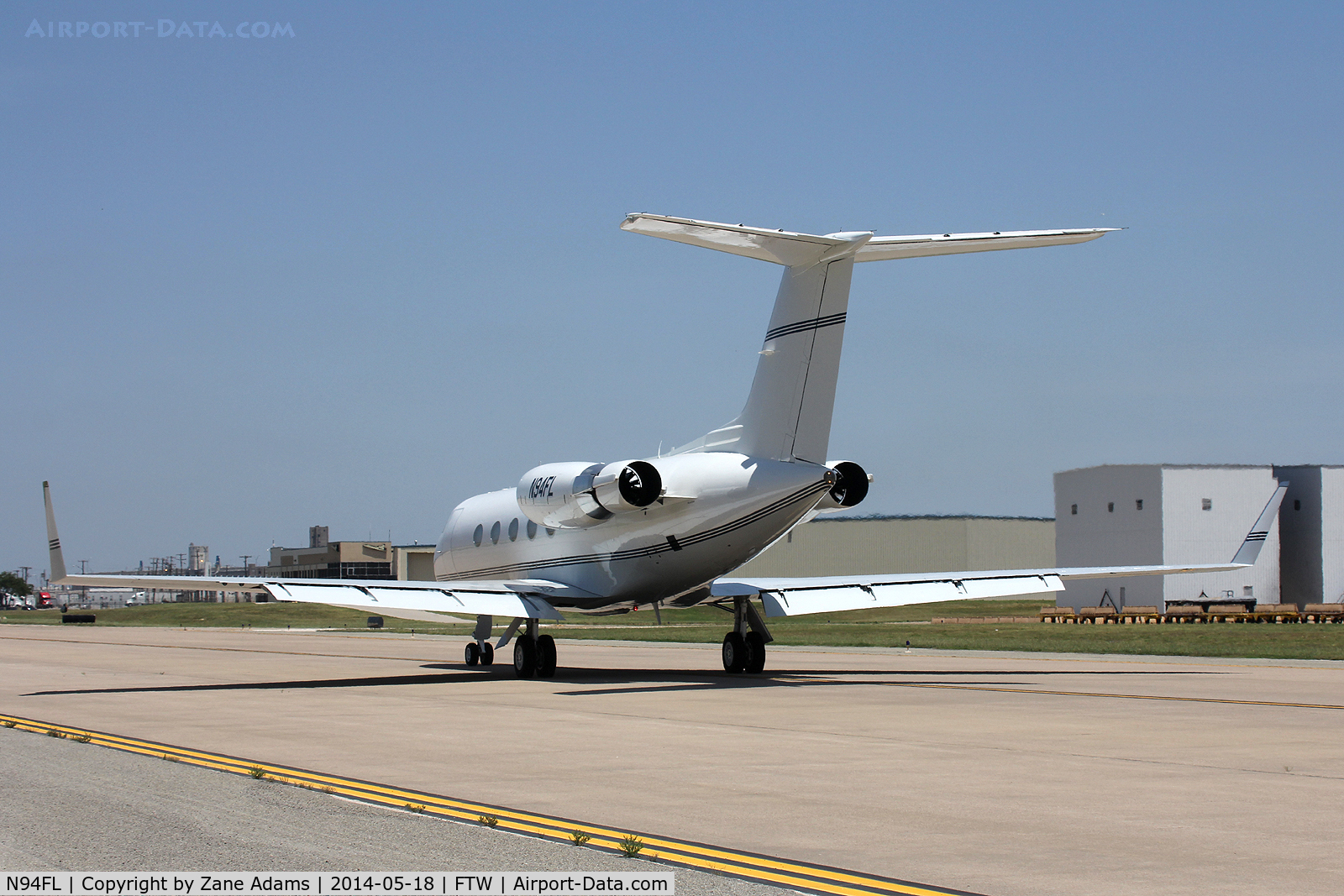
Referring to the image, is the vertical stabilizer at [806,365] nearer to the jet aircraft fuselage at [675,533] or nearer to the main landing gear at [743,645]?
the jet aircraft fuselage at [675,533]

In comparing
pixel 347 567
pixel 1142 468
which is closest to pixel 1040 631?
pixel 1142 468

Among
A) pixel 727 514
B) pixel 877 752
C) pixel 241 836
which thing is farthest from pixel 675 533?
pixel 241 836

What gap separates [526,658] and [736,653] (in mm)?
3895

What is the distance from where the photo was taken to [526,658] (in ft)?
77.5

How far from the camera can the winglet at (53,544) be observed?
2216 centimetres

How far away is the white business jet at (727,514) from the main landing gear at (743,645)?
0.08 feet

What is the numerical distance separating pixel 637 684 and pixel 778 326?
6520 millimetres

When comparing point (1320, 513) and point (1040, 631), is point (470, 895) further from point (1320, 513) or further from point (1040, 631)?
point (1320, 513)

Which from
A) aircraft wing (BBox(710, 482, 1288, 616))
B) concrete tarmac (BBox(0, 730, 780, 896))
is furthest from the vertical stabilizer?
concrete tarmac (BBox(0, 730, 780, 896))

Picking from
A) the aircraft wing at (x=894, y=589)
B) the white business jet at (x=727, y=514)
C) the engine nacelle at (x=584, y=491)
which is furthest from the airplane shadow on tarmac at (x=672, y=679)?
the engine nacelle at (x=584, y=491)

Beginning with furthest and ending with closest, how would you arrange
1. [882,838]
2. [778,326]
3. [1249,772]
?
1. [778,326]
2. [1249,772]
3. [882,838]

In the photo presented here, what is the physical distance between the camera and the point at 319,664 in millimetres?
30312

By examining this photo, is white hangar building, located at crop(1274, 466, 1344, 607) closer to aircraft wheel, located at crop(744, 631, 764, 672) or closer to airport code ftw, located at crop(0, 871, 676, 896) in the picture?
aircraft wheel, located at crop(744, 631, 764, 672)

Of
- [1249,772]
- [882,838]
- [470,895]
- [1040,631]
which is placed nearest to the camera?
[470,895]
